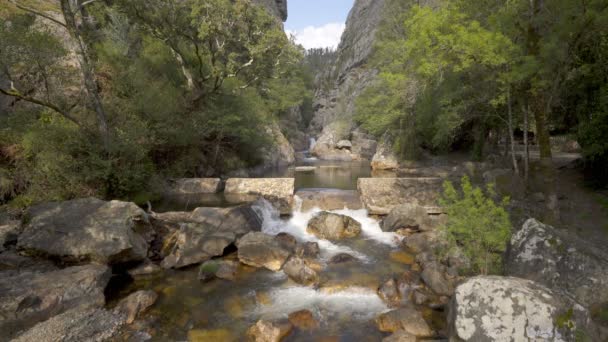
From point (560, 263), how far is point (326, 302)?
15.3ft

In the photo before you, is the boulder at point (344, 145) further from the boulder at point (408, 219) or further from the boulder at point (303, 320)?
the boulder at point (303, 320)

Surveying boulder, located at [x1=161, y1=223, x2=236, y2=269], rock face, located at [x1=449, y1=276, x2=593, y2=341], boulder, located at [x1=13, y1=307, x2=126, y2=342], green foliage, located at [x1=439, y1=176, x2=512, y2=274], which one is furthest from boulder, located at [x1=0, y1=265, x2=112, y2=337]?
green foliage, located at [x1=439, y1=176, x2=512, y2=274]

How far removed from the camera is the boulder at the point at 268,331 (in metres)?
5.47

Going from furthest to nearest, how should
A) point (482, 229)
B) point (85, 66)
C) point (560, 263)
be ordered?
point (85, 66)
point (482, 229)
point (560, 263)

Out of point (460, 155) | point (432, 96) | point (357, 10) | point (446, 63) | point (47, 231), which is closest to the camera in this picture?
point (47, 231)

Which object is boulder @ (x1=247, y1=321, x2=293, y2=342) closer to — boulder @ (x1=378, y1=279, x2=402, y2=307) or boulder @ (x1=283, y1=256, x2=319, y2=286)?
boulder @ (x1=283, y1=256, x2=319, y2=286)

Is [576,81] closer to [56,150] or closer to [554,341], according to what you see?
[554,341]

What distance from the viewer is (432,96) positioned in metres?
22.2

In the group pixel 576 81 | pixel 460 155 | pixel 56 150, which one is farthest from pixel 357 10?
pixel 56 150

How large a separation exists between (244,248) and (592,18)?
11.8 m

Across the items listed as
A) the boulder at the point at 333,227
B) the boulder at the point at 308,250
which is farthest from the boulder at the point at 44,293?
the boulder at the point at 333,227

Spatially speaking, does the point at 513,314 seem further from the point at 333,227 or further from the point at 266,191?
the point at 266,191

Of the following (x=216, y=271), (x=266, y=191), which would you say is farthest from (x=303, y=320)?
(x=266, y=191)

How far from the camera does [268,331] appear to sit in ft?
18.2
